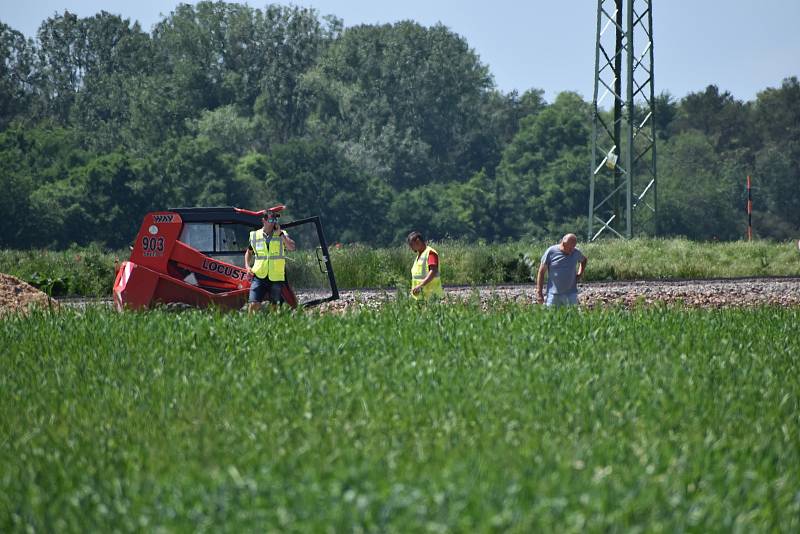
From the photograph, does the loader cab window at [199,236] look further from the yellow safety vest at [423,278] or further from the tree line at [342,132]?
the tree line at [342,132]

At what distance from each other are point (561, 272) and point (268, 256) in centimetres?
379

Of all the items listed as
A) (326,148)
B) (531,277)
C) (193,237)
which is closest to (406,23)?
(326,148)

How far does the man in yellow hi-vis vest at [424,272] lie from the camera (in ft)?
52.6

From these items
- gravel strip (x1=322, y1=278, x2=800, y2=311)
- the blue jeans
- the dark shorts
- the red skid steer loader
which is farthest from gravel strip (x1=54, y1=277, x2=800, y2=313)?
the blue jeans

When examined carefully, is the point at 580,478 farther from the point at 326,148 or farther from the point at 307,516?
the point at 326,148

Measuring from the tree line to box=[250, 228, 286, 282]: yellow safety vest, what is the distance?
51.8 metres

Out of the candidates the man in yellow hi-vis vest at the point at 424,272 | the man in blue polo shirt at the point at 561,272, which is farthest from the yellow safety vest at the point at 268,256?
the man in blue polo shirt at the point at 561,272

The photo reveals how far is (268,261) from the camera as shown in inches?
645

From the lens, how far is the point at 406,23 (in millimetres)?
99438

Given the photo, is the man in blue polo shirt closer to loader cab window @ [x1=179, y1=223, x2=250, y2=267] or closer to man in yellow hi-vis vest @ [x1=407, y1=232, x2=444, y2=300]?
man in yellow hi-vis vest @ [x1=407, y1=232, x2=444, y2=300]

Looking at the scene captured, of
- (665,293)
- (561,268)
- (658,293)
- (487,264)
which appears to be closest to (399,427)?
(561,268)

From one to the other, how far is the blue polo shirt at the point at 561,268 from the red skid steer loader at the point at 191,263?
305cm

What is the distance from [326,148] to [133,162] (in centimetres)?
1315

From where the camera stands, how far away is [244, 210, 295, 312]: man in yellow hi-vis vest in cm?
1633
